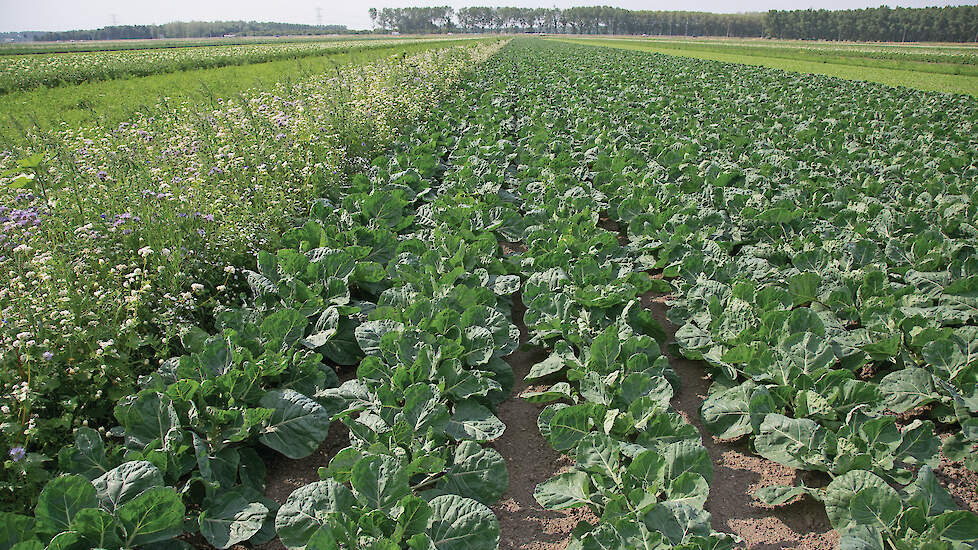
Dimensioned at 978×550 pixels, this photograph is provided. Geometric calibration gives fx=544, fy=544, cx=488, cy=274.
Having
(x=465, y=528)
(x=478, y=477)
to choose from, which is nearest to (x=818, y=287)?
(x=478, y=477)

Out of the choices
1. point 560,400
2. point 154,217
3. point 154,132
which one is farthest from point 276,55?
point 560,400

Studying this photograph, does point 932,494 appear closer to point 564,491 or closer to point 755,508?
point 755,508

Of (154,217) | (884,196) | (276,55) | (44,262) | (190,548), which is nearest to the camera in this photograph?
(190,548)

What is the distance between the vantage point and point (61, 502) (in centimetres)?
213

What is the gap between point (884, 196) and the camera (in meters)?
7.16

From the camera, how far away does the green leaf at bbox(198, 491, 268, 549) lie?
2389 mm

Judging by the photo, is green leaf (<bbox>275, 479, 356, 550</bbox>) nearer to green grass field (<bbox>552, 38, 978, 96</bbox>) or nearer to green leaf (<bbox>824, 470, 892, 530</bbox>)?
green leaf (<bbox>824, 470, 892, 530</bbox>)

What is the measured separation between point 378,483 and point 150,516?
90cm

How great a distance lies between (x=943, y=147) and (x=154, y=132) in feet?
42.8

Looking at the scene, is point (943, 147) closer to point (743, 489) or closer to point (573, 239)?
point (573, 239)

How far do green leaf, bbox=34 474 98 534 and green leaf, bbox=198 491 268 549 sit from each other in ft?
1.51

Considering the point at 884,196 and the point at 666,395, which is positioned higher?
the point at 884,196

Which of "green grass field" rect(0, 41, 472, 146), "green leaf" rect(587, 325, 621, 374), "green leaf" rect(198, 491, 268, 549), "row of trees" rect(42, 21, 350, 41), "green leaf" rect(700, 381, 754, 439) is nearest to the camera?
"green leaf" rect(198, 491, 268, 549)

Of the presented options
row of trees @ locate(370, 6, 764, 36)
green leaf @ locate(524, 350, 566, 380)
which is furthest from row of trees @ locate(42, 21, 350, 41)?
green leaf @ locate(524, 350, 566, 380)
